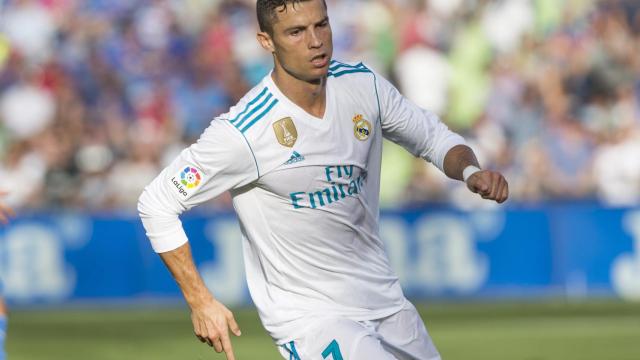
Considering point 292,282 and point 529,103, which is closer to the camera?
point 292,282

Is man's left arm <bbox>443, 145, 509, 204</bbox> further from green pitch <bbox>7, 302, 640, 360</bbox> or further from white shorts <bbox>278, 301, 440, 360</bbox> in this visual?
green pitch <bbox>7, 302, 640, 360</bbox>

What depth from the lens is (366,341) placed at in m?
6.34

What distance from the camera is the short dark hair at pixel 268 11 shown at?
656 cm

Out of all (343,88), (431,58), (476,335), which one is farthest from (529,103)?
(343,88)

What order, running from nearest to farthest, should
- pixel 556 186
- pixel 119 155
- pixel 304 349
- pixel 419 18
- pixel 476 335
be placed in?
pixel 304 349
pixel 476 335
pixel 556 186
pixel 119 155
pixel 419 18

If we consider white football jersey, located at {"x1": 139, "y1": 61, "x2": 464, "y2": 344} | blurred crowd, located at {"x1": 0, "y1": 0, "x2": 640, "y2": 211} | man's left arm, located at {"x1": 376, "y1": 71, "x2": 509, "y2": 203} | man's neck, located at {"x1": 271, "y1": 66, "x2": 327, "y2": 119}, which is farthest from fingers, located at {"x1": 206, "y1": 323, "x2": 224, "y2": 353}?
blurred crowd, located at {"x1": 0, "y1": 0, "x2": 640, "y2": 211}

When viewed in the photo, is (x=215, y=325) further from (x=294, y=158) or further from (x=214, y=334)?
(x=294, y=158)

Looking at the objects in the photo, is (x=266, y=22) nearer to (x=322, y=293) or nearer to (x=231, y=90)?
(x=322, y=293)

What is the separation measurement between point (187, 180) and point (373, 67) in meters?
12.7

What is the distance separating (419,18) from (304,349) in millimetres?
13624

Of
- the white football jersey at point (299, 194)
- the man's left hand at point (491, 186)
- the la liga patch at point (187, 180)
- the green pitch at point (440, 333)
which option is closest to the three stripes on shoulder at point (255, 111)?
the white football jersey at point (299, 194)

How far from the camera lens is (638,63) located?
18.7 metres

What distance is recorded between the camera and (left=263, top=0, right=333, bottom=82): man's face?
654cm

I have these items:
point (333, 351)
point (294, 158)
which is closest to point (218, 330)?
point (333, 351)
